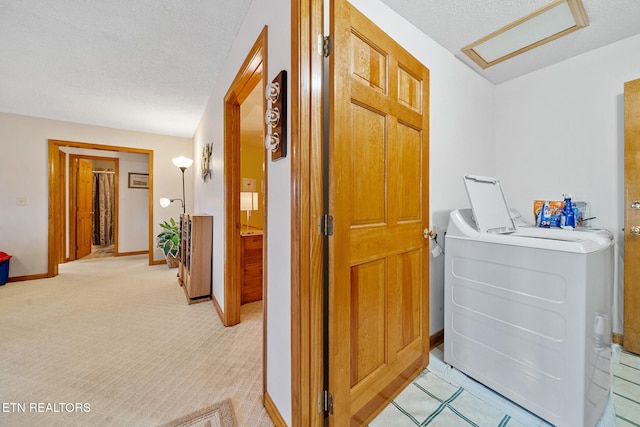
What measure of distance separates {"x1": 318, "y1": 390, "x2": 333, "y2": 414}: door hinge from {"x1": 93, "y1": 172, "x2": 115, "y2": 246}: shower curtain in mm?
7474

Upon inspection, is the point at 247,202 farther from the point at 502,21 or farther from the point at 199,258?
the point at 502,21

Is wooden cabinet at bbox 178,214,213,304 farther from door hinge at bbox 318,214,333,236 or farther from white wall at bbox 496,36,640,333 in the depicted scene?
white wall at bbox 496,36,640,333

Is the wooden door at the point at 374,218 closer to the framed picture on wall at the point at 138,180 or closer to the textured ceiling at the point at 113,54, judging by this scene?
the textured ceiling at the point at 113,54

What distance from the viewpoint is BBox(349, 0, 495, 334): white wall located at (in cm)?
170

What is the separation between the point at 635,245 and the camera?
176 centimetres

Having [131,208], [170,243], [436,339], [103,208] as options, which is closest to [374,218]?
[436,339]

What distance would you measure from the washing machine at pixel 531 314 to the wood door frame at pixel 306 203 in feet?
3.30

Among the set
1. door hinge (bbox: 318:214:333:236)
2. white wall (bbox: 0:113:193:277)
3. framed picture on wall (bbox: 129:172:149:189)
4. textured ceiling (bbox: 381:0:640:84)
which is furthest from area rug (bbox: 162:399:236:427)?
framed picture on wall (bbox: 129:172:149:189)

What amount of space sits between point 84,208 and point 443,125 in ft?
23.0

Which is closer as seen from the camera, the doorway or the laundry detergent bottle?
the doorway

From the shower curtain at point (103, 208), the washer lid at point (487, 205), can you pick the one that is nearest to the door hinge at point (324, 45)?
the washer lid at point (487, 205)

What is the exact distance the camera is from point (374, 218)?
1.23 m

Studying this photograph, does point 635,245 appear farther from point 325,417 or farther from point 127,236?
point 127,236

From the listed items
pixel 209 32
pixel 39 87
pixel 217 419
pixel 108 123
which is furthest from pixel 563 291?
pixel 108 123
